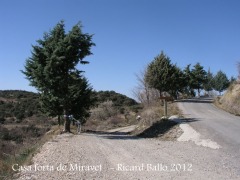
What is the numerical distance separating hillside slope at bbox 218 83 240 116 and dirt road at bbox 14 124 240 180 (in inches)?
735

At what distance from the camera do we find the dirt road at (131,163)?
33.9 ft

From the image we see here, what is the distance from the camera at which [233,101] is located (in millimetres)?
35688

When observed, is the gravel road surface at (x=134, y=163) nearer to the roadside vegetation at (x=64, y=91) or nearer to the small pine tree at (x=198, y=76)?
the roadside vegetation at (x=64, y=91)

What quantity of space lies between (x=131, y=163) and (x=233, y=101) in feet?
85.8

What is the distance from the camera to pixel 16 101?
258 ft

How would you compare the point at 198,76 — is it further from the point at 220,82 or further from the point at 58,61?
the point at 58,61

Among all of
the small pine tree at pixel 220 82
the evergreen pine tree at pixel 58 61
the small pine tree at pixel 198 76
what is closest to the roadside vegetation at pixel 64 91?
the evergreen pine tree at pixel 58 61

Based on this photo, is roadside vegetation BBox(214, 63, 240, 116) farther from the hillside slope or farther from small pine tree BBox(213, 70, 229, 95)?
small pine tree BBox(213, 70, 229, 95)

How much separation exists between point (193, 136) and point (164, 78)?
29.8m

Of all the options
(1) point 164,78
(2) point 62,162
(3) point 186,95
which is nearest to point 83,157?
(2) point 62,162

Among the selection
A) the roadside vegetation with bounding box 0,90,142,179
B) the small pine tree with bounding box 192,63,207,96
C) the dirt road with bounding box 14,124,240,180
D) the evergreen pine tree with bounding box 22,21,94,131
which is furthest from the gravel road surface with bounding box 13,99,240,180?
the small pine tree with bounding box 192,63,207,96

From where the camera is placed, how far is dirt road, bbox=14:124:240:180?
33.9 ft

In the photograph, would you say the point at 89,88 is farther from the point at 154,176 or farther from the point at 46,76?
the point at 154,176

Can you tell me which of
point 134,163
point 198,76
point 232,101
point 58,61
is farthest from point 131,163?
point 198,76
